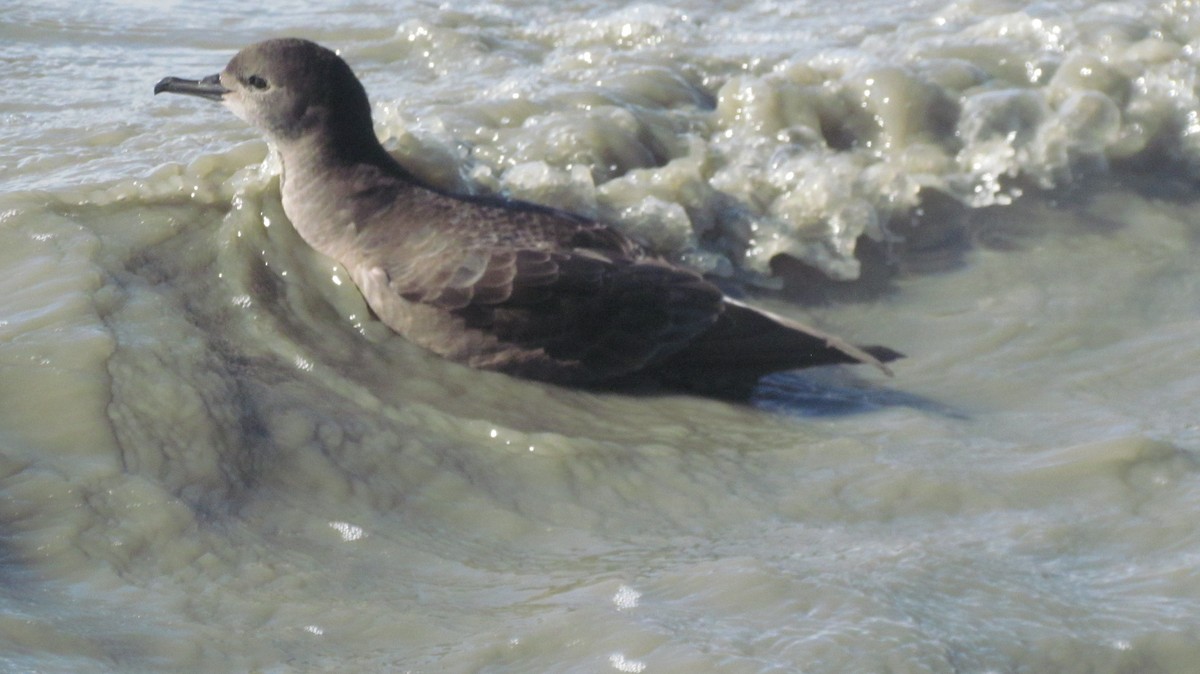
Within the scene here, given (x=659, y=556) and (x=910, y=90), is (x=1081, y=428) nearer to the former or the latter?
(x=659, y=556)

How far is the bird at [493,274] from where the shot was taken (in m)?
4.88

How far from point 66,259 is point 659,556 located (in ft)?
7.53

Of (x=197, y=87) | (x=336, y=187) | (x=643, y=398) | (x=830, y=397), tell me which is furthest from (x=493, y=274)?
(x=197, y=87)

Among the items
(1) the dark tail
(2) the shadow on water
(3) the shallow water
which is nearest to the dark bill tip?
(3) the shallow water

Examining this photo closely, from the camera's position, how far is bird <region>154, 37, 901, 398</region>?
4.88 m

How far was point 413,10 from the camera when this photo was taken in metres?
8.90

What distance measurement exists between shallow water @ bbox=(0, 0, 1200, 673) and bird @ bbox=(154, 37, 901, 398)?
0.12 meters

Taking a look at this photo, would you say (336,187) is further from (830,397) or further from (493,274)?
(830,397)

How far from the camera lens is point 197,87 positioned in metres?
5.65

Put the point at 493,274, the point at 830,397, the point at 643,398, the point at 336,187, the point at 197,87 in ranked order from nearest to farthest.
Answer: the point at 493,274 < the point at 643,398 < the point at 830,397 < the point at 336,187 < the point at 197,87

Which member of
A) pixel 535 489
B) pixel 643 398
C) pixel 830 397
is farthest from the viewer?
pixel 830 397

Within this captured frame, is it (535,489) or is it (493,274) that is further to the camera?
(493,274)

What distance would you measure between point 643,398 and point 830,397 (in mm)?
672

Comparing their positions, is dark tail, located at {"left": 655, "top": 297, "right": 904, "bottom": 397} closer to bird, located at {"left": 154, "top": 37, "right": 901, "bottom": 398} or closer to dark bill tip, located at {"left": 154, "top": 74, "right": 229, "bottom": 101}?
bird, located at {"left": 154, "top": 37, "right": 901, "bottom": 398}
